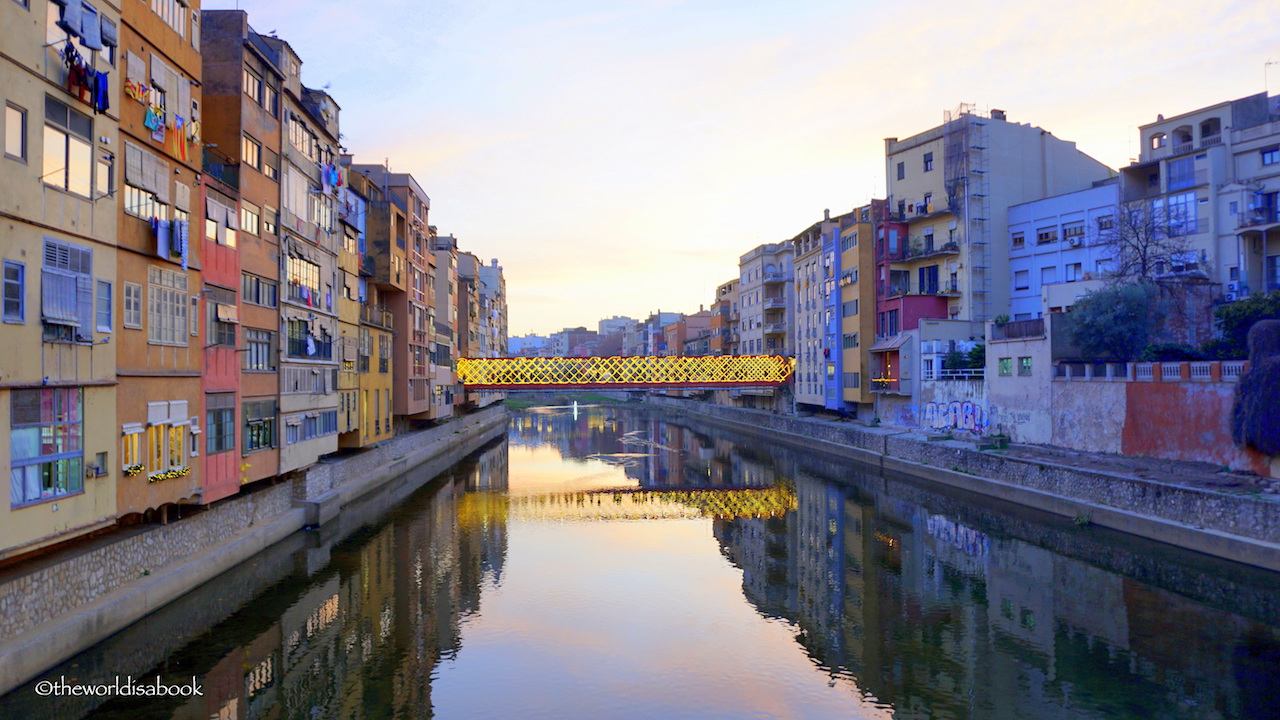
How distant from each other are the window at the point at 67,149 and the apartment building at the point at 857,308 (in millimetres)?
46309

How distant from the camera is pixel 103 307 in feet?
55.1

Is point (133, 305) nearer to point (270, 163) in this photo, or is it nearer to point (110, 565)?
point (110, 565)

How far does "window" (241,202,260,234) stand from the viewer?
24031mm

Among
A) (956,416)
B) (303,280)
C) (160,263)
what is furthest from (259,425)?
(956,416)

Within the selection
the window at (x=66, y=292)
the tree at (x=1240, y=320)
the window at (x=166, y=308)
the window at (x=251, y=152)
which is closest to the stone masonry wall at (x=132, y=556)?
the window at (x=66, y=292)

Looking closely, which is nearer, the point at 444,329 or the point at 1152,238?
the point at 1152,238

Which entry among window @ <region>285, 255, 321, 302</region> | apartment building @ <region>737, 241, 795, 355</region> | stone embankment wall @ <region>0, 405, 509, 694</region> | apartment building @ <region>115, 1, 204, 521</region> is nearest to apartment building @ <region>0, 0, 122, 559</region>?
apartment building @ <region>115, 1, 204, 521</region>

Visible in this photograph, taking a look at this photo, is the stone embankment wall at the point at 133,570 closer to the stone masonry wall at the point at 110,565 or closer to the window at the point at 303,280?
the stone masonry wall at the point at 110,565

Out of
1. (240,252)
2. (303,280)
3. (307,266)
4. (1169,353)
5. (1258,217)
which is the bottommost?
(1169,353)

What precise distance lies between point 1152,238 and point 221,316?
4469 cm

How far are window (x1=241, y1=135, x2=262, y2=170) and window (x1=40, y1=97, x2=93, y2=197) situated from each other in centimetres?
801

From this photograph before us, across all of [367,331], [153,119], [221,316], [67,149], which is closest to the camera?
[67,149]

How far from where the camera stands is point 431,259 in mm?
56000

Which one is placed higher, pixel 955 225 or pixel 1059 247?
pixel 955 225
